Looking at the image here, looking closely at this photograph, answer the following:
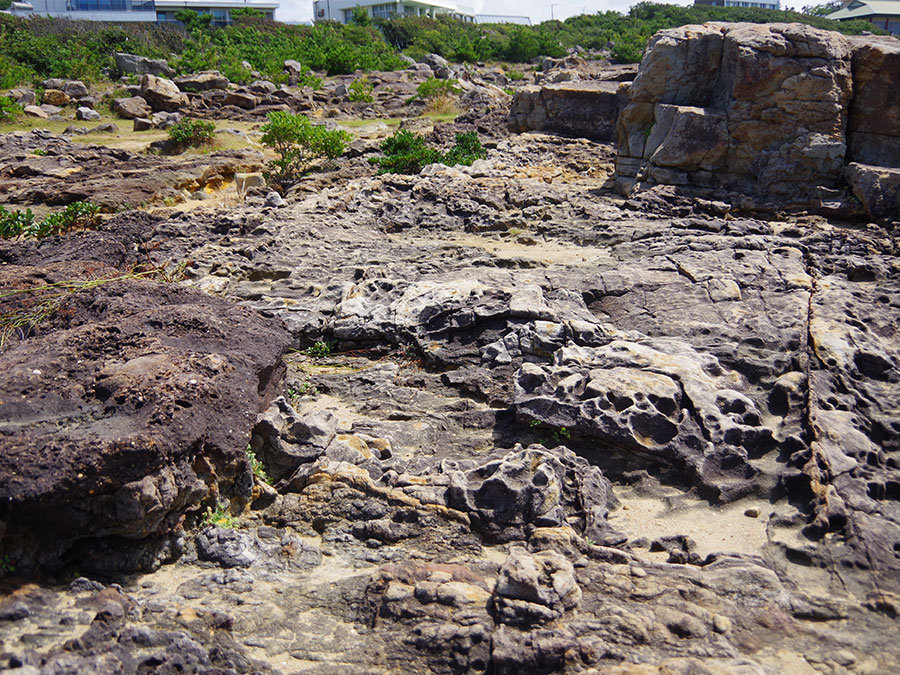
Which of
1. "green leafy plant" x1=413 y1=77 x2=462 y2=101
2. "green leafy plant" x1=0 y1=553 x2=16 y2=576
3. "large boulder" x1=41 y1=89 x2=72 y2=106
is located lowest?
"green leafy plant" x1=0 y1=553 x2=16 y2=576

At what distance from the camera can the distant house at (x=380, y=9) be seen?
52062 millimetres

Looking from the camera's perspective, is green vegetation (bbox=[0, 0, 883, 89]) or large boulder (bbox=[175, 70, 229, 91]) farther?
green vegetation (bbox=[0, 0, 883, 89])

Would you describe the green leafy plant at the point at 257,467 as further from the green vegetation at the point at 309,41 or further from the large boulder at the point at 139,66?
the large boulder at the point at 139,66

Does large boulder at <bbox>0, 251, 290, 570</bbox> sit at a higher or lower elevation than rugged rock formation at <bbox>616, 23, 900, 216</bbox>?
lower

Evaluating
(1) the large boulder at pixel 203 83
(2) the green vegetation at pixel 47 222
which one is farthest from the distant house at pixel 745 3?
(2) the green vegetation at pixel 47 222

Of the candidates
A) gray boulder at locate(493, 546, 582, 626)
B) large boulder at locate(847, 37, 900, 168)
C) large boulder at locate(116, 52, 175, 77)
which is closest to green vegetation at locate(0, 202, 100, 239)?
gray boulder at locate(493, 546, 582, 626)

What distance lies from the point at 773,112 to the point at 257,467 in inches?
292

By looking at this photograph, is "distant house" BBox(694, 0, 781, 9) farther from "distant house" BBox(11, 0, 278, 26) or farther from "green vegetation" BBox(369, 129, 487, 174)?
"green vegetation" BBox(369, 129, 487, 174)

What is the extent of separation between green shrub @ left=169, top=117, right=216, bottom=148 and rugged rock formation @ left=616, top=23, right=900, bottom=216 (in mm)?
8194

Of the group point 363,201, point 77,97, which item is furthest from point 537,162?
point 77,97

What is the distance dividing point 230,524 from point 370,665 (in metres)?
1.05

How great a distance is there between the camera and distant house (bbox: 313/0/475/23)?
5206 centimetres

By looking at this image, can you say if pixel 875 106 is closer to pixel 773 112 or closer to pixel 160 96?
pixel 773 112

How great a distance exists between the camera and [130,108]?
15.6m
